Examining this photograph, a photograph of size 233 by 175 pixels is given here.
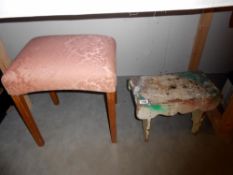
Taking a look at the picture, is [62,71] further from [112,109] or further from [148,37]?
[148,37]

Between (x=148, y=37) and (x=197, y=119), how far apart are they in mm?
595

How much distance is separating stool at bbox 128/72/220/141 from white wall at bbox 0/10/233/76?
0.40m

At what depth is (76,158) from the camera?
0.93 m

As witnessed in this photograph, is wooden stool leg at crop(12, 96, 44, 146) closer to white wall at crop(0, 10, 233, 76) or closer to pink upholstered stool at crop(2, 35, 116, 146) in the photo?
pink upholstered stool at crop(2, 35, 116, 146)

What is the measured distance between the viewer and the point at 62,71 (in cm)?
69

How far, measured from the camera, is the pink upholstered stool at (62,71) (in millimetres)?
685

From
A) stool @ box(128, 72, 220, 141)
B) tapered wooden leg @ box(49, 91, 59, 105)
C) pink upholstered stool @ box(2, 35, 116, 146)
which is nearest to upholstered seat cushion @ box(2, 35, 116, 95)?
pink upholstered stool @ box(2, 35, 116, 146)

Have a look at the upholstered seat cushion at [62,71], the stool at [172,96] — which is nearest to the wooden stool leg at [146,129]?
the stool at [172,96]

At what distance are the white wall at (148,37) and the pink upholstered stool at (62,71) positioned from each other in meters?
0.41

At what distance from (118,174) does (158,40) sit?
2.78 ft

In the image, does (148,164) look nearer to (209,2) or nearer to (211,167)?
(211,167)

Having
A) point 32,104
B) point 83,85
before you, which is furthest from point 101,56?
point 32,104

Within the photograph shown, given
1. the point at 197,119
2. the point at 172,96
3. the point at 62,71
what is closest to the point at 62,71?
the point at 62,71

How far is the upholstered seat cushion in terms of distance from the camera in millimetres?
685
